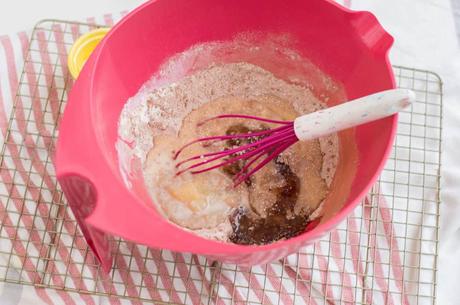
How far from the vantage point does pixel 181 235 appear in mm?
680

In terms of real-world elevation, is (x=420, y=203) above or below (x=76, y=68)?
below

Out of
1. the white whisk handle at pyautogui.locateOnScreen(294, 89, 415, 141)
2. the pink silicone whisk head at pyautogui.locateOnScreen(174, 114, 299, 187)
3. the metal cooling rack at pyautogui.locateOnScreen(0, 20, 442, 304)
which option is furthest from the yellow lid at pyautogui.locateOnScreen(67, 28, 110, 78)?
the white whisk handle at pyautogui.locateOnScreen(294, 89, 415, 141)

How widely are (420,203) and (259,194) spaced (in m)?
0.26

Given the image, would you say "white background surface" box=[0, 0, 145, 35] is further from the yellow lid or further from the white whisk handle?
the white whisk handle

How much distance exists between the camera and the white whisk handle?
714 millimetres

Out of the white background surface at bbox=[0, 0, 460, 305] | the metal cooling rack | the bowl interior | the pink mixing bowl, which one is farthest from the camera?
the white background surface at bbox=[0, 0, 460, 305]

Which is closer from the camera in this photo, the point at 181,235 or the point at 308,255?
the point at 181,235

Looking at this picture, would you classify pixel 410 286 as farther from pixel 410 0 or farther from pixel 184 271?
pixel 410 0

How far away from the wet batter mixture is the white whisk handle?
0.12 metres

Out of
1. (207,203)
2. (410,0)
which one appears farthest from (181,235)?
(410,0)

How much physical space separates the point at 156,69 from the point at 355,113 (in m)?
0.30

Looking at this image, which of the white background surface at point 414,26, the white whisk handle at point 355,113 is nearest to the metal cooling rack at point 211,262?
the white background surface at point 414,26

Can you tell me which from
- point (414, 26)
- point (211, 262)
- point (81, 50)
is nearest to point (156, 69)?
point (81, 50)

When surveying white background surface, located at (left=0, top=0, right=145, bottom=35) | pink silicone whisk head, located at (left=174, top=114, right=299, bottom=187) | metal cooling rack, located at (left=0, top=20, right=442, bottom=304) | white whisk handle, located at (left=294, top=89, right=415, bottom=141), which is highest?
white background surface, located at (left=0, top=0, right=145, bottom=35)
